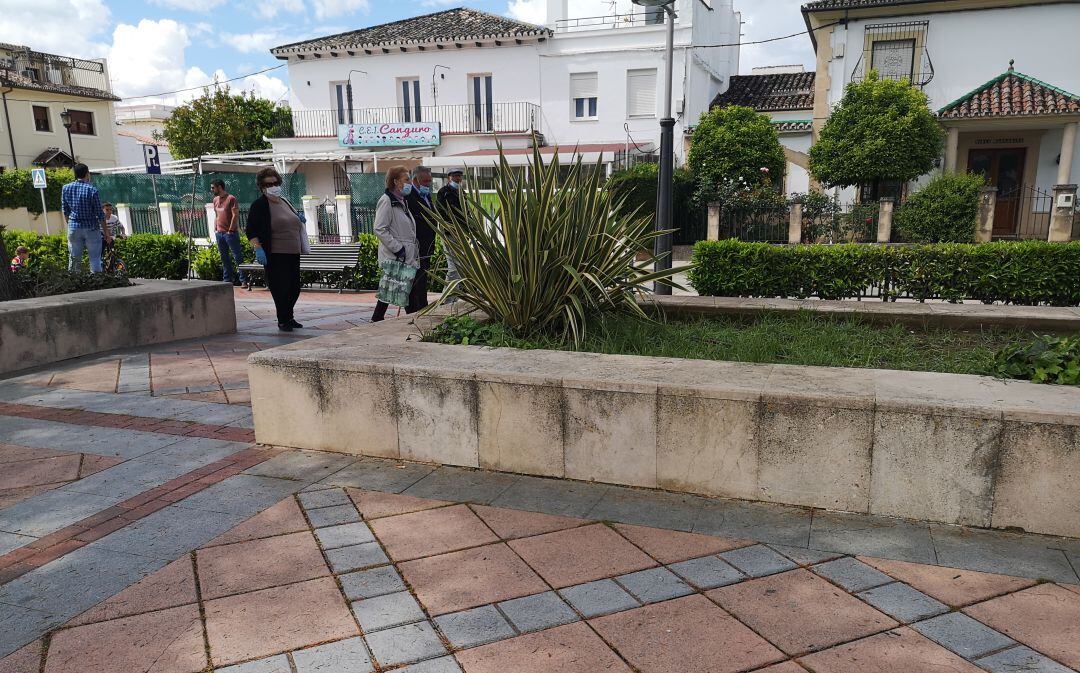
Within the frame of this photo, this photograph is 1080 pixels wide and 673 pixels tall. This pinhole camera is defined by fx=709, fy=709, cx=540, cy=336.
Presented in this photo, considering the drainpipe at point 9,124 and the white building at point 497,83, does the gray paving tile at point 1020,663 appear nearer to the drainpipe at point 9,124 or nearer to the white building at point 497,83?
the white building at point 497,83

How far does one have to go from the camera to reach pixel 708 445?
→ 3.20 meters

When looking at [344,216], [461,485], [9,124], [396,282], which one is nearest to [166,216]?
[344,216]

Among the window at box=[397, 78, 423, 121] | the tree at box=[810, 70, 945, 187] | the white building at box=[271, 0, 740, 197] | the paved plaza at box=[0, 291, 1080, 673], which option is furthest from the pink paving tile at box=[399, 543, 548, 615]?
the window at box=[397, 78, 423, 121]

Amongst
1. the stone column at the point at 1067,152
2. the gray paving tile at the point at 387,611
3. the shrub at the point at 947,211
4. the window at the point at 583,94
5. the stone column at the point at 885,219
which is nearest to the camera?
the gray paving tile at the point at 387,611

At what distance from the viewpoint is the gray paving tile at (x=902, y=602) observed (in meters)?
2.34

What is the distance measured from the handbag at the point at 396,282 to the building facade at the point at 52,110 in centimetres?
3321

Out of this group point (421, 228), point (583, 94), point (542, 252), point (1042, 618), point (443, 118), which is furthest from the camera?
point (443, 118)

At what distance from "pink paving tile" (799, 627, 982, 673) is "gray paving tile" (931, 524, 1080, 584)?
2.04 ft

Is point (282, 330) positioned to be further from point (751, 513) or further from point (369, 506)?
point (751, 513)

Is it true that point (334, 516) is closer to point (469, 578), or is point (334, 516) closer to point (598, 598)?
point (469, 578)

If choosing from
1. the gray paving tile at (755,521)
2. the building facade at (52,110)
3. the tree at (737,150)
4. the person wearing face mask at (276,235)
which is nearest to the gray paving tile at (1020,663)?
the gray paving tile at (755,521)

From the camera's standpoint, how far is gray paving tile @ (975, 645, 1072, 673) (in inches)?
80.6

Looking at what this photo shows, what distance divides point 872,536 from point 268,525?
99.9 inches

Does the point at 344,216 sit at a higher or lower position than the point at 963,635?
higher
